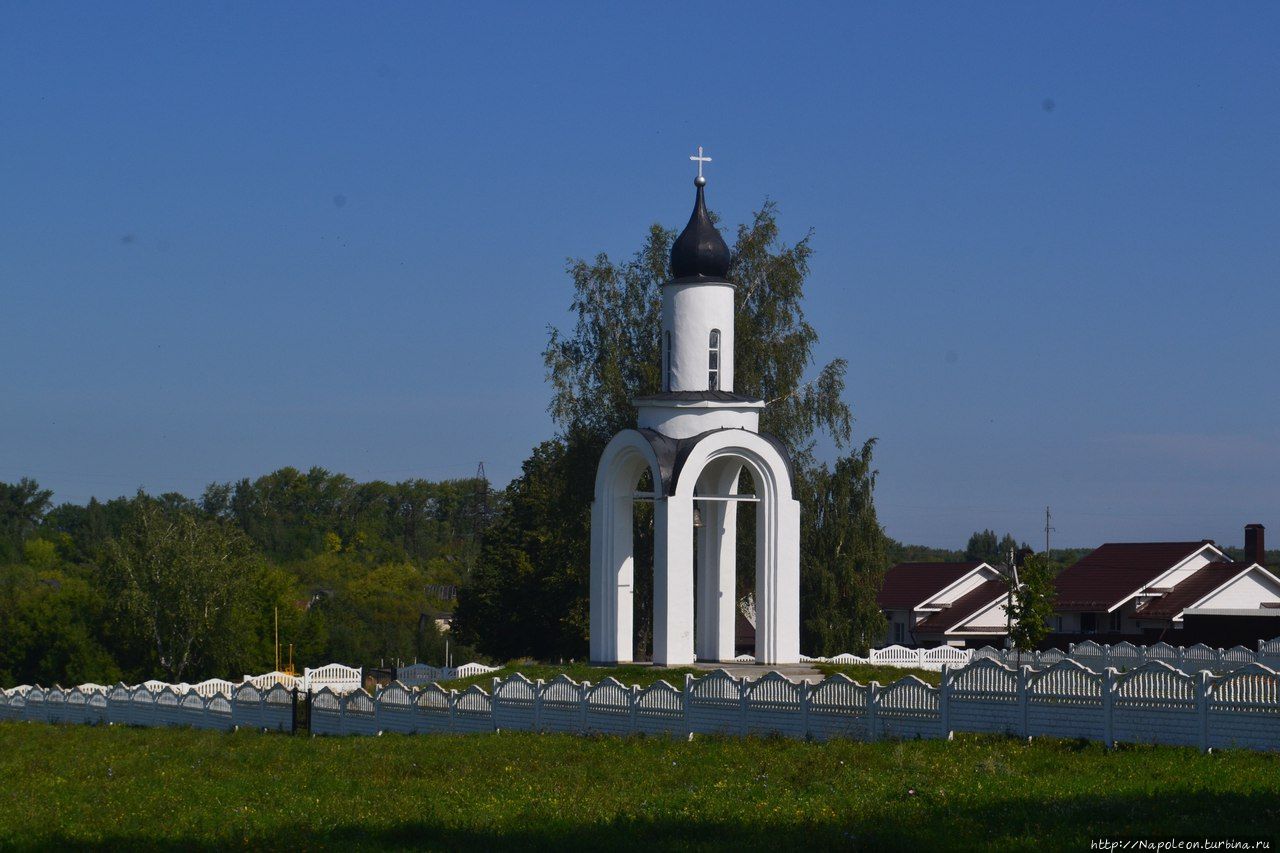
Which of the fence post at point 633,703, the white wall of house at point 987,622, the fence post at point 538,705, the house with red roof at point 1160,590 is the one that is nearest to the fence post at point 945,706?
the fence post at point 633,703

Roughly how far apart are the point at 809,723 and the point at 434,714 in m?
6.54

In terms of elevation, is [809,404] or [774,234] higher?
[774,234]

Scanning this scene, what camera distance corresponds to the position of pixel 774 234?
3984 cm

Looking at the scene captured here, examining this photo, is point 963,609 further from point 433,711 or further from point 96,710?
point 433,711

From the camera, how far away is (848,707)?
1852 cm

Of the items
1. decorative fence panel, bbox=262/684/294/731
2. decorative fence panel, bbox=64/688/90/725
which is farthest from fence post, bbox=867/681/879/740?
decorative fence panel, bbox=64/688/90/725

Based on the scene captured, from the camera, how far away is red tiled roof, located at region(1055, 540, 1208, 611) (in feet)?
147

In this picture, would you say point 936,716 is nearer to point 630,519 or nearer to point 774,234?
point 630,519

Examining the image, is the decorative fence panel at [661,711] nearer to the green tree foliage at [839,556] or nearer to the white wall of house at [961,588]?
the green tree foliage at [839,556]

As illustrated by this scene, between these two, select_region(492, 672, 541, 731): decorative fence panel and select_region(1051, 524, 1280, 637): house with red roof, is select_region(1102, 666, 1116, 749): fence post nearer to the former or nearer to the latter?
select_region(492, 672, 541, 731): decorative fence panel

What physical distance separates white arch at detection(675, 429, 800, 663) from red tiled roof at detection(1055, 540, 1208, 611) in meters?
17.4

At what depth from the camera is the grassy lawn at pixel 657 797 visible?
1226 centimetres

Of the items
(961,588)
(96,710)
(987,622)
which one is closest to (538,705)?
(96,710)

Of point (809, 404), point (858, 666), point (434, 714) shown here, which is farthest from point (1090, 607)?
point (434, 714)
